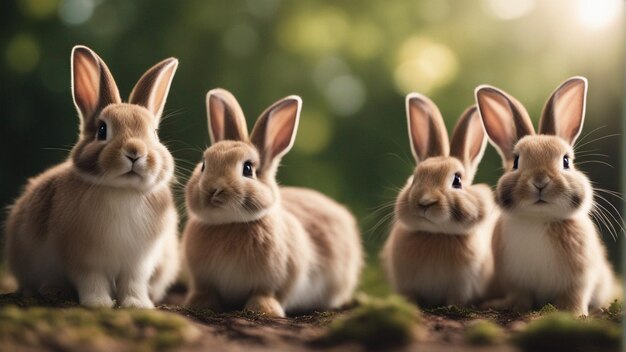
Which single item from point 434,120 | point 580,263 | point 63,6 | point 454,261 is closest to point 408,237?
point 454,261

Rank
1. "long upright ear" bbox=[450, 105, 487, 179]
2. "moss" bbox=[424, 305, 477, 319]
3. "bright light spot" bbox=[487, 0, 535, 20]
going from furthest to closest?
"bright light spot" bbox=[487, 0, 535, 20] → "long upright ear" bbox=[450, 105, 487, 179] → "moss" bbox=[424, 305, 477, 319]

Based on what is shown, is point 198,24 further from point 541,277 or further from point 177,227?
point 541,277

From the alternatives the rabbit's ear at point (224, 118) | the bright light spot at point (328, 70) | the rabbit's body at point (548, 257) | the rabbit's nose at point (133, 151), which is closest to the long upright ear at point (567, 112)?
the rabbit's body at point (548, 257)

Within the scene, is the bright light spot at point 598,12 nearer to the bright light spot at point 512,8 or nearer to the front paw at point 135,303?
the bright light spot at point 512,8

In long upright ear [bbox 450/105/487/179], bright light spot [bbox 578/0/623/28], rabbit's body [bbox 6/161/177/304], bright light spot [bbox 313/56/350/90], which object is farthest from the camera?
bright light spot [bbox 313/56/350/90]

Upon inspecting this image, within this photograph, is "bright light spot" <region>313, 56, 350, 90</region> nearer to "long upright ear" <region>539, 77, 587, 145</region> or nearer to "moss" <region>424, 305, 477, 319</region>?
"long upright ear" <region>539, 77, 587, 145</region>

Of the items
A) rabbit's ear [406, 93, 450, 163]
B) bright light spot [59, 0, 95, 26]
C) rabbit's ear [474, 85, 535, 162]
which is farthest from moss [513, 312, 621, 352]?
bright light spot [59, 0, 95, 26]
